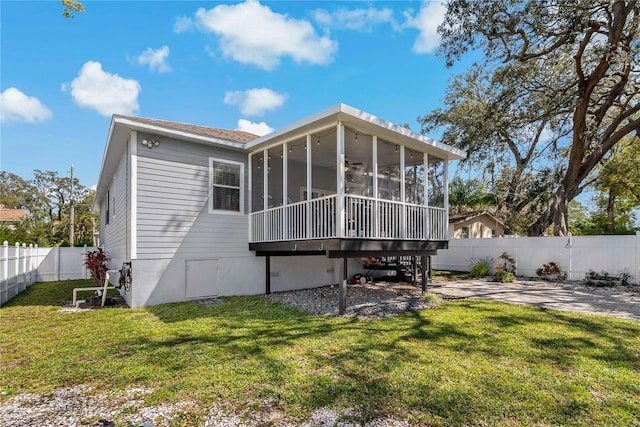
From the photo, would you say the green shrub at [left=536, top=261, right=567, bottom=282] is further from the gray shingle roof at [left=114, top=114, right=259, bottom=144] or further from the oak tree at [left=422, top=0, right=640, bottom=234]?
the gray shingle roof at [left=114, top=114, right=259, bottom=144]

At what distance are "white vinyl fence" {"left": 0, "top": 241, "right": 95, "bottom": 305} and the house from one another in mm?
2656

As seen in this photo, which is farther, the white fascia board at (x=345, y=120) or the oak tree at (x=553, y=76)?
the oak tree at (x=553, y=76)

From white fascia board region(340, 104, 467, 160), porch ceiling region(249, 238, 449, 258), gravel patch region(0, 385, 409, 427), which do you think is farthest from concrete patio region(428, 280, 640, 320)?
gravel patch region(0, 385, 409, 427)

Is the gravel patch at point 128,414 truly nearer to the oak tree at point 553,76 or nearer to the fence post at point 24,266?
the fence post at point 24,266

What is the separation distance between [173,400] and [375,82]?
1427 cm

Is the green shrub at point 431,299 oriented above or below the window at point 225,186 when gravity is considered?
below

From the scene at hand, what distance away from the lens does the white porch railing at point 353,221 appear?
664cm

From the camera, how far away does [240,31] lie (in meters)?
9.37

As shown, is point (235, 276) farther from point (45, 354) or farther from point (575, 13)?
point (575, 13)

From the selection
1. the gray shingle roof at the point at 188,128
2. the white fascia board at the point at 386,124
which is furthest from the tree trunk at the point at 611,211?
the gray shingle roof at the point at 188,128

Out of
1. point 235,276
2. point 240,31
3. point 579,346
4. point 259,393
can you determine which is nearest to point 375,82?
point 240,31

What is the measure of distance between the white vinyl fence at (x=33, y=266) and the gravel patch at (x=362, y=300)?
21.1 feet

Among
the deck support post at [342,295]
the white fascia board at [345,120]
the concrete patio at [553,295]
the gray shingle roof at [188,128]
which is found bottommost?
Answer: the concrete patio at [553,295]

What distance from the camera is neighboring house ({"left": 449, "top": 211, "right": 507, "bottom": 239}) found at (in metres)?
20.8
